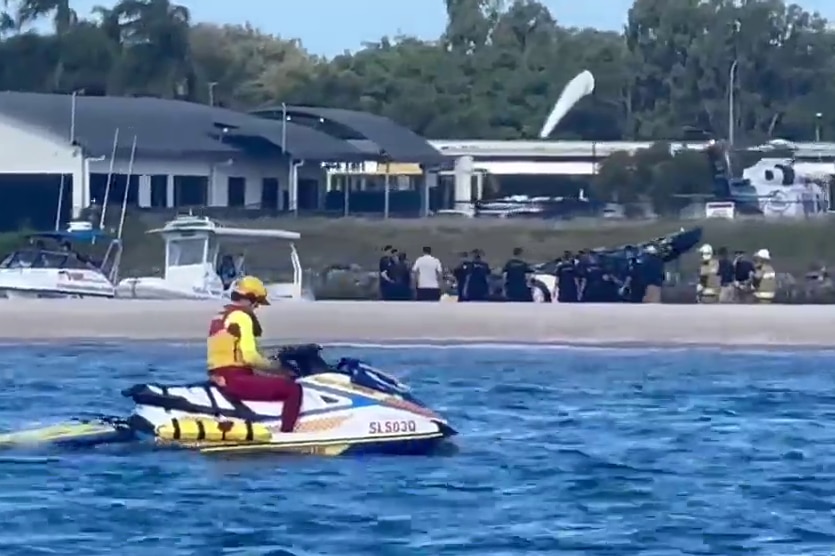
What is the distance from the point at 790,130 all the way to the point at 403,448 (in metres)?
63.9

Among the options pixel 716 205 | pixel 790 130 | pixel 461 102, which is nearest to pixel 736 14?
pixel 790 130

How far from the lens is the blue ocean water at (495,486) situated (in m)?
13.9

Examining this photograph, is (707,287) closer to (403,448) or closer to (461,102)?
(403,448)

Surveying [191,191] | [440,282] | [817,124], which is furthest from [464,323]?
[817,124]

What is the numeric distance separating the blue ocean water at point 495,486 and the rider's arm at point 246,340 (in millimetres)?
836

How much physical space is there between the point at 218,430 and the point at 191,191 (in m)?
37.3

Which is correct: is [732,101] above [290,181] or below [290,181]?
above

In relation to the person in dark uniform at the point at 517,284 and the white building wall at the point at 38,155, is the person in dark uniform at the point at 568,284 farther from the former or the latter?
the white building wall at the point at 38,155

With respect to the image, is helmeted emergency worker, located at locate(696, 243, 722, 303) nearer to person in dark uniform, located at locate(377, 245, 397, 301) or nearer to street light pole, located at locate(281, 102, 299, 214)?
person in dark uniform, located at locate(377, 245, 397, 301)

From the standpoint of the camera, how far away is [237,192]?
2194 inches

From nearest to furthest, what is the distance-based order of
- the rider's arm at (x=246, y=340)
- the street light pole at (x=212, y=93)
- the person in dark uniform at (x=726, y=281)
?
1. the rider's arm at (x=246, y=340)
2. the person in dark uniform at (x=726, y=281)
3. the street light pole at (x=212, y=93)

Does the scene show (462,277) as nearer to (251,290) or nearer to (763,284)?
(763,284)

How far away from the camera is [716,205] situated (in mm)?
52312

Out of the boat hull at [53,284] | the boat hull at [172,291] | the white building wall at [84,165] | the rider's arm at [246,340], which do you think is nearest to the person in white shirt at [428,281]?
the boat hull at [172,291]
